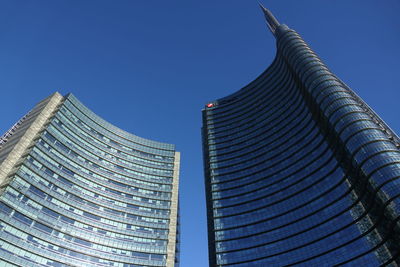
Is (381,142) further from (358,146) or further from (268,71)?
(268,71)

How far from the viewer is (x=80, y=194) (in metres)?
92.9

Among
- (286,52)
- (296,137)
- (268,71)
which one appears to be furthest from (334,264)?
(268,71)

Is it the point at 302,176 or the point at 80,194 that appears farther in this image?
the point at 302,176

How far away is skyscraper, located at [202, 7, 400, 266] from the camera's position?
79688 millimetres

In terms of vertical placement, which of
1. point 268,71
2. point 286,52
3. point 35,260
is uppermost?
point 268,71

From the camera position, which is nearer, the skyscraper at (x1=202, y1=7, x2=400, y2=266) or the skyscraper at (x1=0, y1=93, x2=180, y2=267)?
the skyscraper at (x1=0, y1=93, x2=180, y2=267)

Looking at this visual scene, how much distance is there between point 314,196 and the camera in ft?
325

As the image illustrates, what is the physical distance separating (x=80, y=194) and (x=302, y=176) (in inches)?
2786

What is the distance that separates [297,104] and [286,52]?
25648 mm

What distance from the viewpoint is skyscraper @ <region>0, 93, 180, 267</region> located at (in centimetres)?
7631

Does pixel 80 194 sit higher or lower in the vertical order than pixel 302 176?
lower

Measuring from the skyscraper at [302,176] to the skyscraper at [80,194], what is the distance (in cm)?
2225

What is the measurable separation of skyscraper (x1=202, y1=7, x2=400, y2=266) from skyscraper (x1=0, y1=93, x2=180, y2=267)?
22246mm

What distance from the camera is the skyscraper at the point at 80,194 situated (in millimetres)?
76312
